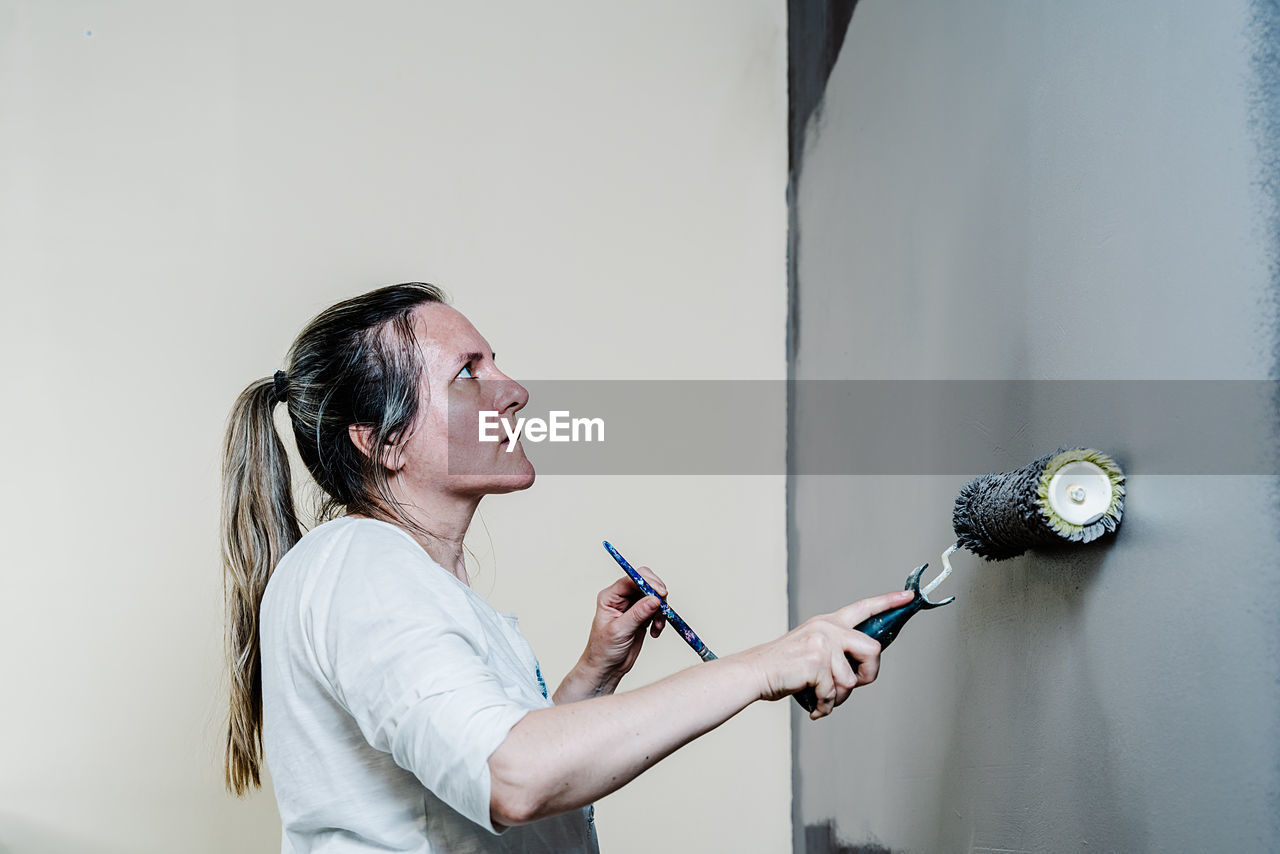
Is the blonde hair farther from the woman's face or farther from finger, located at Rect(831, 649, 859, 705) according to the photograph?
finger, located at Rect(831, 649, 859, 705)

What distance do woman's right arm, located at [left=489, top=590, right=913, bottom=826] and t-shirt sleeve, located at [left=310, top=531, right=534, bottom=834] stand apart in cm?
2

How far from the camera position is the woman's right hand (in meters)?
0.79

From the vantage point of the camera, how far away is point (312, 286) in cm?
181

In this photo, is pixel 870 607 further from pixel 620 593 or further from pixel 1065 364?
pixel 620 593

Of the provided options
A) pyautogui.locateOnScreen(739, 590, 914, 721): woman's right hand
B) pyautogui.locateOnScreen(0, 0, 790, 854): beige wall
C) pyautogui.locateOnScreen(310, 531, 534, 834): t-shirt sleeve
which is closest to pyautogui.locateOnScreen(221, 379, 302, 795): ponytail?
pyautogui.locateOnScreen(310, 531, 534, 834): t-shirt sleeve

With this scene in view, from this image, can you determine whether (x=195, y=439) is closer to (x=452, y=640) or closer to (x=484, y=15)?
(x=484, y=15)

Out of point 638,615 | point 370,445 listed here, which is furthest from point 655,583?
point 370,445

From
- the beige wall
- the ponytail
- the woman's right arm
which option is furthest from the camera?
the beige wall

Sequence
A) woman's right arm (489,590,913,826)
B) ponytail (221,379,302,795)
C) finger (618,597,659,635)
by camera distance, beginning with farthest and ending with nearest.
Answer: finger (618,597,659,635), ponytail (221,379,302,795), woman's right arm (489,590,913,826)

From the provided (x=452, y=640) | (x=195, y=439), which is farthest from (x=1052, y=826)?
(x=195, y=439)

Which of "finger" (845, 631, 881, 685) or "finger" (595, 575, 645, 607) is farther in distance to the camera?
"finger" (595, 575, 645, 607)

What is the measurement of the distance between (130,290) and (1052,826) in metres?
1.54

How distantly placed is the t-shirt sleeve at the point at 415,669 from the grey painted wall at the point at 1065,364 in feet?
1.56

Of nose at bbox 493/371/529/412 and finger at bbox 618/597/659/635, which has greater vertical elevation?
nose at bbox 493/371/529/412
